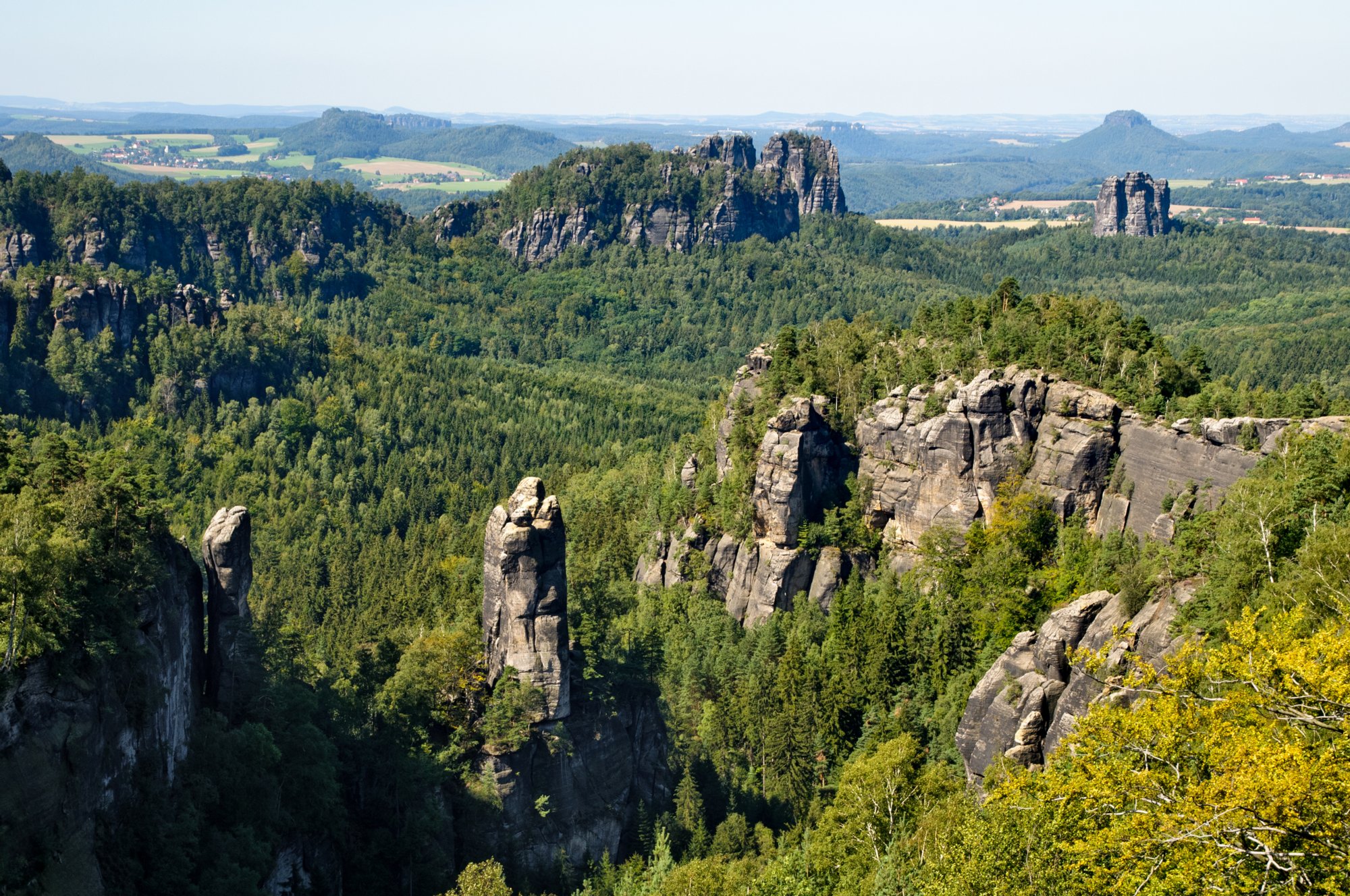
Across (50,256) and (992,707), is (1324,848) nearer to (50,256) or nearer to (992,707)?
(992,707)

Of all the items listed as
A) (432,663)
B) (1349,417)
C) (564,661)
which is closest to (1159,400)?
(1349,417)

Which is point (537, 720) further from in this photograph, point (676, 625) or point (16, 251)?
point (16, 251)

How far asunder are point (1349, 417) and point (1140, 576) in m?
15.2

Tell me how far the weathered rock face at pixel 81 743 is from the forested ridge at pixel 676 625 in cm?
66

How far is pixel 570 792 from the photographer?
5256cm

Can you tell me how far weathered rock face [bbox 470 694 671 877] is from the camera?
165 ft

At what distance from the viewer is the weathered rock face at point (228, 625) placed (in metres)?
45.3

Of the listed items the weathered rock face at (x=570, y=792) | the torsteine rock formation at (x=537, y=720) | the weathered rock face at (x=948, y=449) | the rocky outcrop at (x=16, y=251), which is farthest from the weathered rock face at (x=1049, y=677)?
the rocky outcrop at (x=16, y=251)

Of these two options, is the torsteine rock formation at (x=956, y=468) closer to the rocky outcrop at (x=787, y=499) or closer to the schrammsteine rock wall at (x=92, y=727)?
the rocky outcrop at (x=787, y=499)

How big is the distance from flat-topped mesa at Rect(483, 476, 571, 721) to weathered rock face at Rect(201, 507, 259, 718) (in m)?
10.7

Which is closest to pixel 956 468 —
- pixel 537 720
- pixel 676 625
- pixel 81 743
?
pixel 676 625

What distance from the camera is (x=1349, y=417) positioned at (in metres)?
54.9

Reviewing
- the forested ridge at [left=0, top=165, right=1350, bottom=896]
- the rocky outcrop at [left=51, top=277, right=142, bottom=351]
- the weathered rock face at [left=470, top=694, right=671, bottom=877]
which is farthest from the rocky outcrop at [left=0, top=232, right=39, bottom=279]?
the weathered rock face at [left=470, top=694, right=671, bottom=877]

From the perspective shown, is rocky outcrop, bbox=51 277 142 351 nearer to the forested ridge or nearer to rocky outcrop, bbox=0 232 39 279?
the forested ridge
